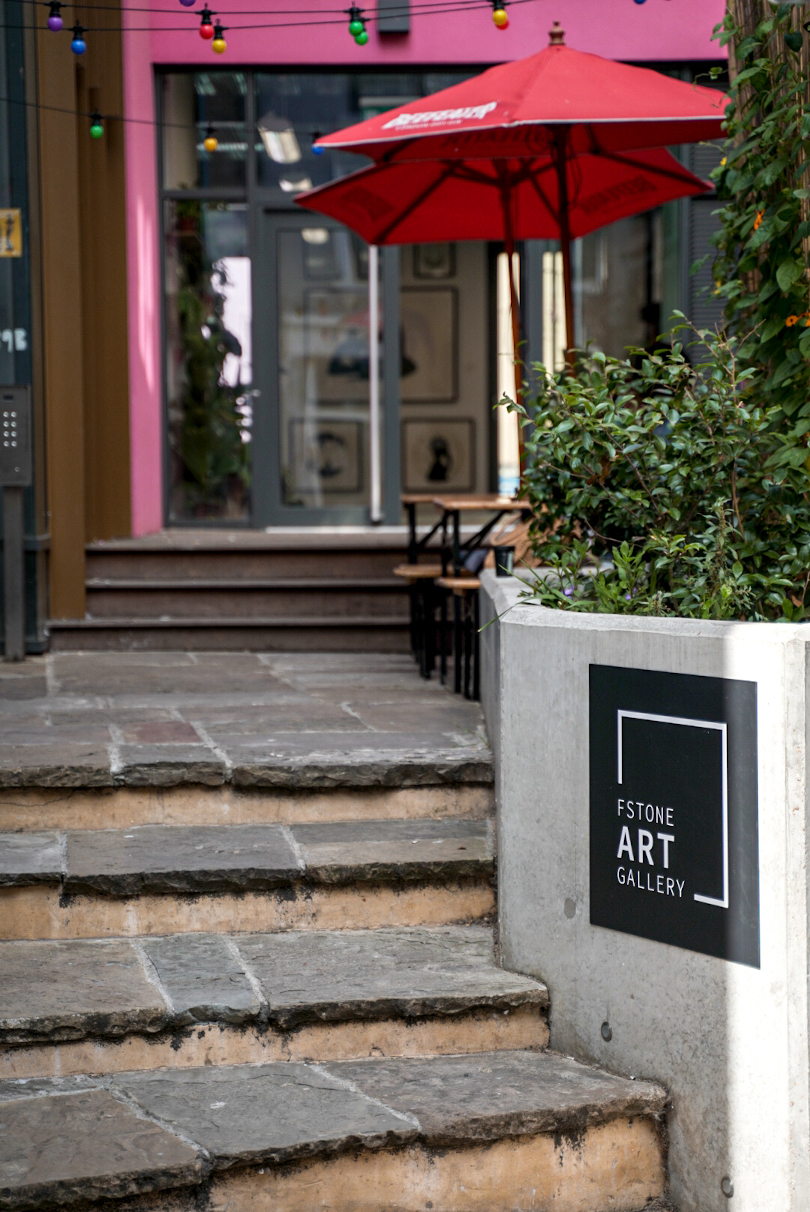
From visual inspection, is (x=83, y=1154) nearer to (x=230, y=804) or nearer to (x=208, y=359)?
(x=230, y=804)

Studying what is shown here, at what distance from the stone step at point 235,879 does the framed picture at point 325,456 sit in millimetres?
5753

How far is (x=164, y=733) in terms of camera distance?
4.36 meters

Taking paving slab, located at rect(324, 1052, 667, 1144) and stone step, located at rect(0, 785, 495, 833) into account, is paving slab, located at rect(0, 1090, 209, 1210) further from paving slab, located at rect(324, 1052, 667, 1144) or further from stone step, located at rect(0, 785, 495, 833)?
stone step, located at rect(0, 785, 495, 833)

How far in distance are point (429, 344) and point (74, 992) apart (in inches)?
360

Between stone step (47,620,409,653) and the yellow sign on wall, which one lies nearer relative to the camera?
the yellow sign on wall

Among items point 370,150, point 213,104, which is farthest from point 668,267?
point 370,150

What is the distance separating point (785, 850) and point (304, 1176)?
1199 millimetres

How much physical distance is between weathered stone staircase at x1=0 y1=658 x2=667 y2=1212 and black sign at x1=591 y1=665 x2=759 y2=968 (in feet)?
A: 1.36

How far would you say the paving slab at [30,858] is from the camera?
338 cm

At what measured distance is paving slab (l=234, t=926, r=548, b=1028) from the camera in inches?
122

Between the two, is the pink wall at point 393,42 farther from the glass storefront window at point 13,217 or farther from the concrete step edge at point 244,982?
the concrete step edge at point 244,982

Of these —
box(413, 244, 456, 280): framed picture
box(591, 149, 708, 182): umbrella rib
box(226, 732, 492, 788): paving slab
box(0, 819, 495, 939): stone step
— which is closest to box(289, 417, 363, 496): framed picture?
box(413, 244, 456, 280): framed picture

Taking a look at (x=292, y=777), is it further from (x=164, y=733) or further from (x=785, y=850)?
(x=785, y=850)

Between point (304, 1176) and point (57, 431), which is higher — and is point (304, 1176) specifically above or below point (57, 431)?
below
